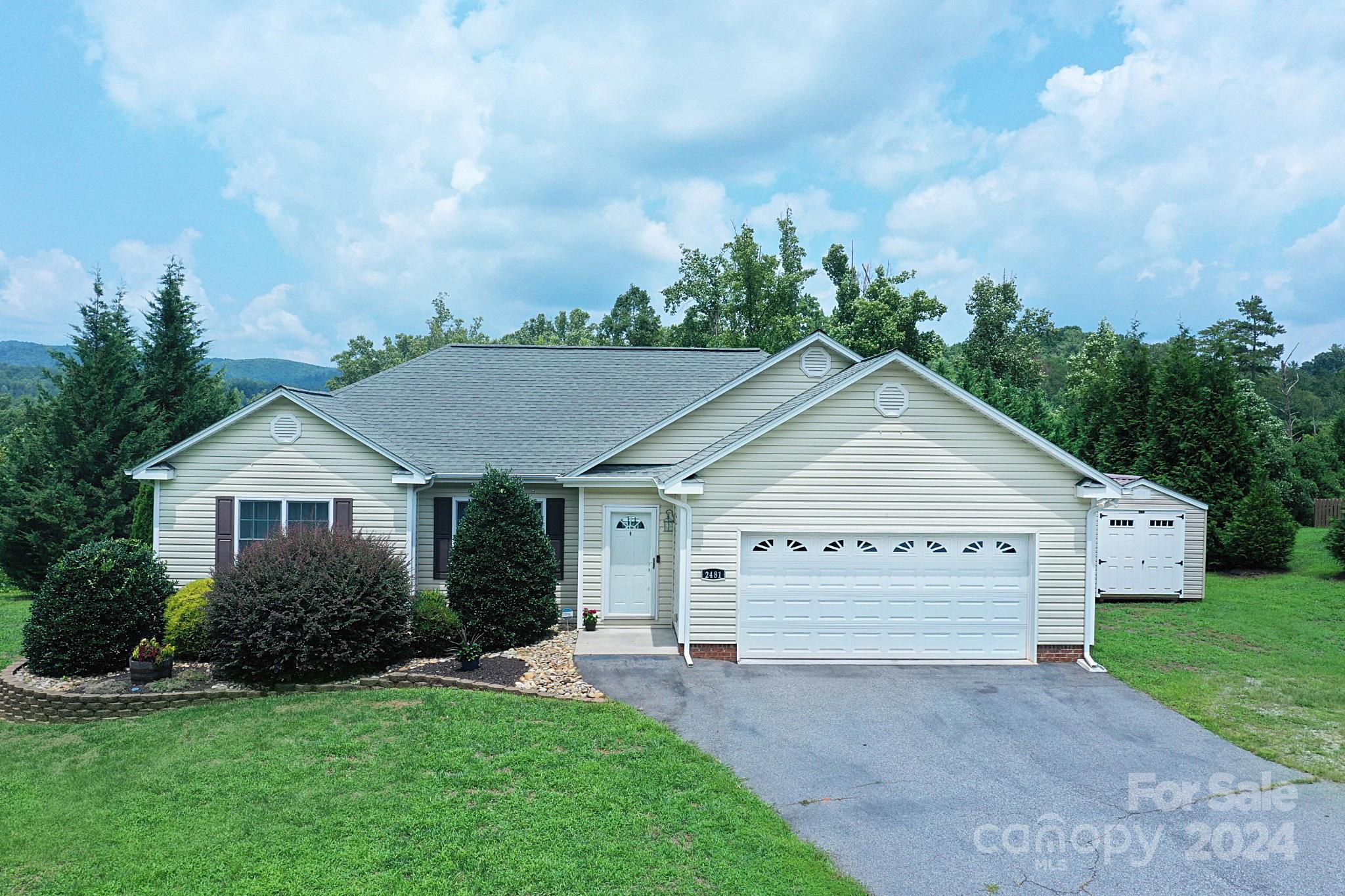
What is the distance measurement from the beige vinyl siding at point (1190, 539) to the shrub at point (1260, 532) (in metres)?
4.22

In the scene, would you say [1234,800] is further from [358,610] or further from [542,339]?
[542,339]

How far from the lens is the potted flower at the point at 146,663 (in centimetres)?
1057

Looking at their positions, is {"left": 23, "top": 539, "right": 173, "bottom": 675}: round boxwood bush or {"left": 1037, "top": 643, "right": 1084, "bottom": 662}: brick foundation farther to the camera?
{"left": 1037, "top": 643, "right": 1084, "bottom": 662}: brick foundation

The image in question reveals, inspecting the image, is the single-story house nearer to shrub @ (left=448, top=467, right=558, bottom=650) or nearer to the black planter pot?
shrub @ (left=448, top=467, right=558, bottom=650)

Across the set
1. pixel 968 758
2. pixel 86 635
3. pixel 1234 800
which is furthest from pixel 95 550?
pixel 1234 800

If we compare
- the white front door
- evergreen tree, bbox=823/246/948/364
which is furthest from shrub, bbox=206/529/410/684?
evergreen tree, bbox=823/246/948/364

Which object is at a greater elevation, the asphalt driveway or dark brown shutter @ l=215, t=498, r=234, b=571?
dark brown shutter @ l=215, t=498, r=234, b=571

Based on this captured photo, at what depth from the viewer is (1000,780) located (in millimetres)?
7930

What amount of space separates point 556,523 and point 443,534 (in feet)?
7.01

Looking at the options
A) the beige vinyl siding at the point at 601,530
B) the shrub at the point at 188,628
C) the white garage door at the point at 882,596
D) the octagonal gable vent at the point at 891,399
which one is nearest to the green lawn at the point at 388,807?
the shrub at the point at 188,628

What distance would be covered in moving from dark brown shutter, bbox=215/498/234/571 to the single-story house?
0.04 metres

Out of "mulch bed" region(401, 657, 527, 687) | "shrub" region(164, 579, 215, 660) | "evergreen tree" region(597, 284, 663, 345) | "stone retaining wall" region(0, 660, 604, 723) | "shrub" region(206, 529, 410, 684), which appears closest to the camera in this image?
"stone retaining wall" region(0, 660, 604, 723)

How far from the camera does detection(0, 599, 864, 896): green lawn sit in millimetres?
5852

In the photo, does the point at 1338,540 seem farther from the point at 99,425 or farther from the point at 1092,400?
the point at 99,425
